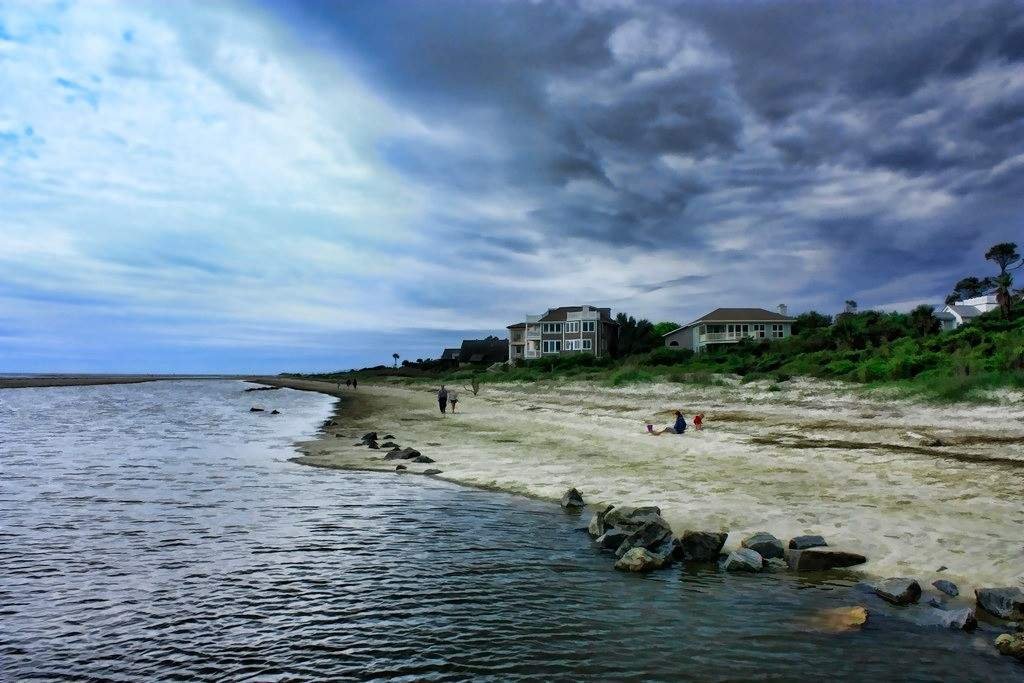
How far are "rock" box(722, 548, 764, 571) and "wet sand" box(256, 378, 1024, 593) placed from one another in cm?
98

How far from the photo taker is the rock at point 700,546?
33.0 feet

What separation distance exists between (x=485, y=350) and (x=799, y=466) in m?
124

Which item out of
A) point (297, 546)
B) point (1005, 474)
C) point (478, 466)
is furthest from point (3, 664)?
point (1005, 474)

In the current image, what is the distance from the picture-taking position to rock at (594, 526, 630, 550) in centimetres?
1059

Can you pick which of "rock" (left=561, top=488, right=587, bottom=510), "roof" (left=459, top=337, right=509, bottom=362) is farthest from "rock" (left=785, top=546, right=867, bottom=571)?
"roof" (left=459, top=337, right=509, bottom=362)

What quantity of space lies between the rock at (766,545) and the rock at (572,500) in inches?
181

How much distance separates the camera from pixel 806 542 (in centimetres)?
995

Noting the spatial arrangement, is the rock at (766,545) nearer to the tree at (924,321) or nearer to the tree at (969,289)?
the tree at (924,321)

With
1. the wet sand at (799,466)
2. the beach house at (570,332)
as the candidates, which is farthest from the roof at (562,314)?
the wet sand at (799,466)

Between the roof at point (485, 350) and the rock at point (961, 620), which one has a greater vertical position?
the roof at point (485, 350)

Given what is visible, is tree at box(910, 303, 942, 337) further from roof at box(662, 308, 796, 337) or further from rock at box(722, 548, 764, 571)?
rock at box(722, 548, 764, 571)

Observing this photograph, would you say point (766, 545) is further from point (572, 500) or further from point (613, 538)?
point (572, 500)

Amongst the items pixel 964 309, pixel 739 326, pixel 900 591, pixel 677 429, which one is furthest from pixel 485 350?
pixel 900 591

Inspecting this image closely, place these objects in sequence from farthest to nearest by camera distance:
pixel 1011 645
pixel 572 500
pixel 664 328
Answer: pixel 664 328 < pixel 572 500 < pixel 1011 645
